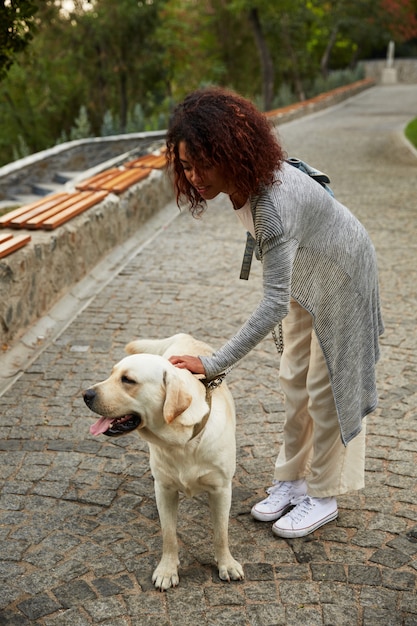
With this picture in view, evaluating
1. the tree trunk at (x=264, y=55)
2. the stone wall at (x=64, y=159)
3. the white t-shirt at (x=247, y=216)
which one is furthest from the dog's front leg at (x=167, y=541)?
the tree trunk at (x=264, y=55)

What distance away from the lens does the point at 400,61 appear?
168ft

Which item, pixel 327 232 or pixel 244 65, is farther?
pixel 244 65

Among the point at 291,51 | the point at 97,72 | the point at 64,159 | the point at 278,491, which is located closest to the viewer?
the point at 278,491

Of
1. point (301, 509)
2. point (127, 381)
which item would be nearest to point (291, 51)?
point (301, 509)

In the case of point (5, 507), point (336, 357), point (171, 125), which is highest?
point (171, 125)

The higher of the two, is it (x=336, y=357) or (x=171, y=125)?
(x=171, y=125)

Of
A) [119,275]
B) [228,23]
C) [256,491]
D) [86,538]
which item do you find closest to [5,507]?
[86,538]

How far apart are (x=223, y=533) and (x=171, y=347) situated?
0.85 m

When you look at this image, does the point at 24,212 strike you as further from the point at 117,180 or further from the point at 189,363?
the point at 189,363

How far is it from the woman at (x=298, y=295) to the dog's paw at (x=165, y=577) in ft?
2.08

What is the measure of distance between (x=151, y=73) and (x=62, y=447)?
16.6 m

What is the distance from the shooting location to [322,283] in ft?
11.3

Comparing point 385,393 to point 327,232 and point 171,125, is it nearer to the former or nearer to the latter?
point 327,232

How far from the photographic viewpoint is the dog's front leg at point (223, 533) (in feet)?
11.2
